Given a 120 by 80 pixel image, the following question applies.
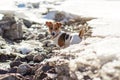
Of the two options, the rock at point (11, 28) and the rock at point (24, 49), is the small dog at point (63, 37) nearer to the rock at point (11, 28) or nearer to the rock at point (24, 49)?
the rock at point (24, 49)

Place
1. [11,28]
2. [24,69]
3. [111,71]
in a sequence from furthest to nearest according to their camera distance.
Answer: [11,28] < [24,69] < [111,71]

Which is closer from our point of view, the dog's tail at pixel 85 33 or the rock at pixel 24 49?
the dog's tail at pixel 85 33

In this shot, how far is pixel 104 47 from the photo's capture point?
330cm

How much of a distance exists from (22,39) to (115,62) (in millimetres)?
5340

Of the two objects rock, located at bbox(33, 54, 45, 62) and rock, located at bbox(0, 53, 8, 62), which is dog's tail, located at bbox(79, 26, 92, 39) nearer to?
rock, located at bbox(33, 54, 45, 62)

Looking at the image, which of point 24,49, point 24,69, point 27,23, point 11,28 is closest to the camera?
point 24,69

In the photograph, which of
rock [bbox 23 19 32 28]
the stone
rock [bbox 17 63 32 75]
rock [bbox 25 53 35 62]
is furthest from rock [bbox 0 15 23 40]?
rock [bbox 17 63 32 75]

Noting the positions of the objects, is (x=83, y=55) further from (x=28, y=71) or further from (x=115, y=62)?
(x=28, y=71)

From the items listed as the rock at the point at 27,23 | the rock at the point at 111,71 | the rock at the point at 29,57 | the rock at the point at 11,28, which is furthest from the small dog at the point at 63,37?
the rock at the point at 27,23

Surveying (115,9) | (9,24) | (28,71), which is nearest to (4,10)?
(9,24)

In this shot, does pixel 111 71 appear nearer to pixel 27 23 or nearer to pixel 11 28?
pixel 11 28

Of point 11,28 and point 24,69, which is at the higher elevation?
point 24,69

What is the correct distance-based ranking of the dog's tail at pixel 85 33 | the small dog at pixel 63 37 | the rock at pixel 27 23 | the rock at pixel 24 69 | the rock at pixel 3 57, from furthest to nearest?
the rock at pixel 27 23 → the rock at pixel 3 57 → the small dog at pixel 63 37 → the rock at pixel 24 69 → the dog's tail at pixel 85 33

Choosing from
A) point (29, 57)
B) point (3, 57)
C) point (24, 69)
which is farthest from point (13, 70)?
point (3, 57)
